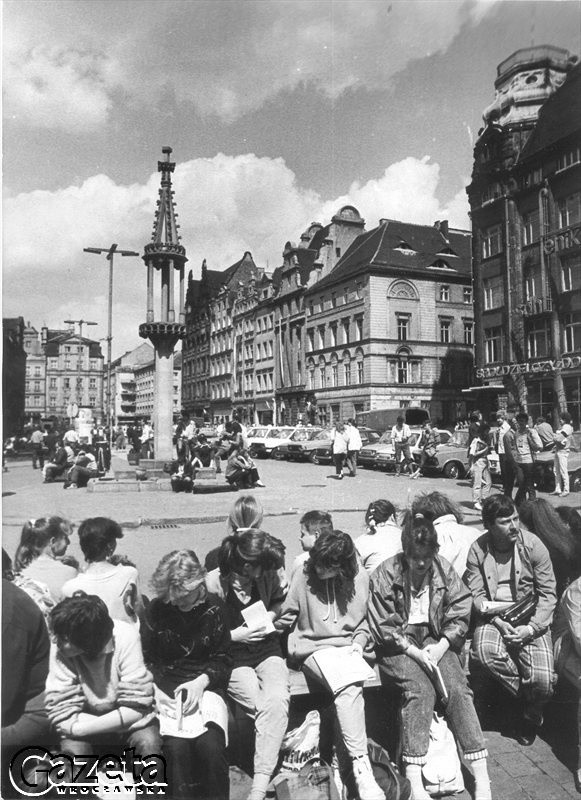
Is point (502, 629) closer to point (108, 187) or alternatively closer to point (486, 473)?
point (486, 473)

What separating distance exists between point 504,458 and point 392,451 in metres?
0.80

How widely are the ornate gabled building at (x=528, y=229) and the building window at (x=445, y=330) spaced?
8.4 inches

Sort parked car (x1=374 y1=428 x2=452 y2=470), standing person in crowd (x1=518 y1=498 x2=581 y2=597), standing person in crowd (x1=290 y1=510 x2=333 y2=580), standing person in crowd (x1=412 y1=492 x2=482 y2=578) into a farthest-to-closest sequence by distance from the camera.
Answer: parked car (x1=374 y1=428 x2=452 y2=470) → standing person in crowd (x1=412 y1=492 x2=482 y2=578) → standing person in crowd (x1=518 y1=498 x2=581 y2=597) → standing person in crowd (x1=290 y1=510 x2=333 y2=580)

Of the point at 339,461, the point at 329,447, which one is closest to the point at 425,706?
the point at 339,461

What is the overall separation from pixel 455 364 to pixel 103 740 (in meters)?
3.02

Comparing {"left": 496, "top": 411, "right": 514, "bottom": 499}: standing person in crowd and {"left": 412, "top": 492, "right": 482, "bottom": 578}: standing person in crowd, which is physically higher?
{"left": 496, "top": 411, "right": 514, "bottom": 499}: standing person in crowd

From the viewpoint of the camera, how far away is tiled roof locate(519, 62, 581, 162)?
4180mm

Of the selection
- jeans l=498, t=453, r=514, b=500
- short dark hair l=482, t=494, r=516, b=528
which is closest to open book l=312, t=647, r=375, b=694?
short dark hair l=482, t=494, r=516, b=528

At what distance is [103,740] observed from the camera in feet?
8.59

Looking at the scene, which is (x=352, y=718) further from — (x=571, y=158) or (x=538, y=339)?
(x=571, y=158)

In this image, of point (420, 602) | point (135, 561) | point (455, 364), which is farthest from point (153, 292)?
point (420, 602)

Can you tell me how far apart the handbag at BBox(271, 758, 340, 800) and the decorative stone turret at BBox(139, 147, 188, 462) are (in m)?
2.16

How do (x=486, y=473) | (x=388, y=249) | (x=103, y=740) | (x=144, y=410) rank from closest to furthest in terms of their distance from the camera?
→ (x=103, y=740), (x=388, y=249), (x=486, y=473), (x=144, y=410)

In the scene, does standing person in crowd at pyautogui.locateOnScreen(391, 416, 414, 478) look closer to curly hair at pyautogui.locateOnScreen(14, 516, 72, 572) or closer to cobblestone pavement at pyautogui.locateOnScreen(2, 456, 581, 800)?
cobblestone pavement at pyautogui.locateOnScreen(2, 456, 581, 800)
